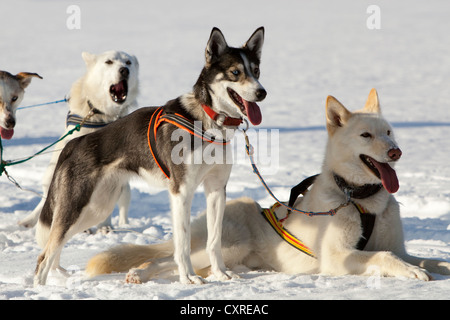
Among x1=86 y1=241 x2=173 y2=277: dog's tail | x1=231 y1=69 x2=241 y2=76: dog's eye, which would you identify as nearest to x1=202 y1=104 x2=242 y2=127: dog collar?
x1=231 y1=69 x2=241 y2=76: dog's eye

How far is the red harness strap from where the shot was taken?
127 inches

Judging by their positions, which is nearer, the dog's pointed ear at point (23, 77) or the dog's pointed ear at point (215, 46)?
the dog's pointed ear at point (215, 46)

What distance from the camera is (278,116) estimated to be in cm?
1291

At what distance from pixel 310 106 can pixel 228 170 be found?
36.0ft

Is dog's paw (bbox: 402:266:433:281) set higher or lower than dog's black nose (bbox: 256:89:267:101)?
lower

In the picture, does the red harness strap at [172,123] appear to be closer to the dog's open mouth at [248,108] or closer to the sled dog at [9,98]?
the dog's open mouth at [248,108]

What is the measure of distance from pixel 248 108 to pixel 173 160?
0.50m

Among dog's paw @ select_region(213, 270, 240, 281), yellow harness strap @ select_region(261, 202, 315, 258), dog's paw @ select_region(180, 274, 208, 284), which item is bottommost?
dog's paw @ select_region(213, 270, 240, 281)

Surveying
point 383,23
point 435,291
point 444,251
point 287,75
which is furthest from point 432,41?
point 435,291

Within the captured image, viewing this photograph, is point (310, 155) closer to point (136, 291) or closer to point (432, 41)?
point (136, 291)

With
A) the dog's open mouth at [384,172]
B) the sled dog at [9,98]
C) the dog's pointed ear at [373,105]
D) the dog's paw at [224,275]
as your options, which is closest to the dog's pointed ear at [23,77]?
the sled dog at [9,98]

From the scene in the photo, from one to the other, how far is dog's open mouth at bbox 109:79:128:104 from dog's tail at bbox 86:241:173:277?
73.7 inches

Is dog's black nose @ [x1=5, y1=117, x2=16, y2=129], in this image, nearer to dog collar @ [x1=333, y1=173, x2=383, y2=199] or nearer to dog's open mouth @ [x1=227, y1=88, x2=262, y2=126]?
dog's open mouth @ [x1=227, y1=88, x2=262, y2=126]

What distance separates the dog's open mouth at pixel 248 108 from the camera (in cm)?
315
